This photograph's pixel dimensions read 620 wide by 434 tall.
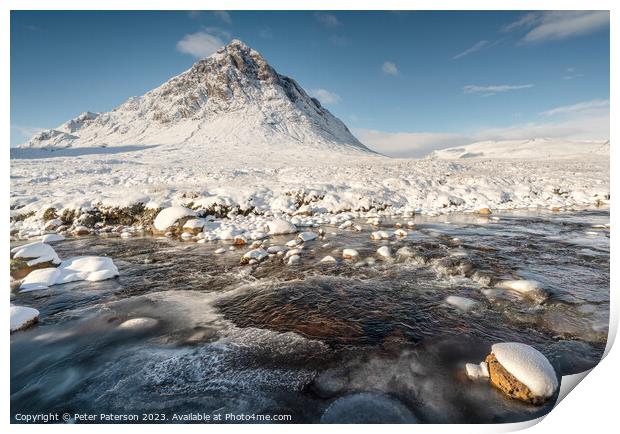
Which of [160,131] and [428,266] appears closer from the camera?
[428,266]

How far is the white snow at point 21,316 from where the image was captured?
14.9ft

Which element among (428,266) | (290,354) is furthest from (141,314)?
(428,266)

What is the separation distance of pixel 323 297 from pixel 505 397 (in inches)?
131

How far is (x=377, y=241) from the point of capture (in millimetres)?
10070

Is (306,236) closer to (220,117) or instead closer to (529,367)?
(529,367)

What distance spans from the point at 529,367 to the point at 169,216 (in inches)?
522

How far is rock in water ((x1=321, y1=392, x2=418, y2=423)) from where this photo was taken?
9.25 ft

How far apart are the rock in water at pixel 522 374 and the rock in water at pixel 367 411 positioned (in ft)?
3.76

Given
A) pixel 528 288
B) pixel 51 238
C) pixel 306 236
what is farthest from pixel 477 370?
pixel 51 238

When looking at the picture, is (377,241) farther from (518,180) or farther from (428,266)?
(518,180)

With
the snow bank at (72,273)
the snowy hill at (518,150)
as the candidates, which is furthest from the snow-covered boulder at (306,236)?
the snowy hill at (518,150)

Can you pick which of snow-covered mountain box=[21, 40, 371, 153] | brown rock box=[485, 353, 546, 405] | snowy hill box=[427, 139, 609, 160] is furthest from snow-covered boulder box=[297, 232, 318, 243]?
snowy hill box=[427, 139, 609, 160]

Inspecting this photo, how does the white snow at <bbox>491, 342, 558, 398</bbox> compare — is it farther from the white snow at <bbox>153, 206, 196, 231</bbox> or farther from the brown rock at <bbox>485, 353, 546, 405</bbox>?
the white snow at <bbox>153, 206, 196, 231</bbox>

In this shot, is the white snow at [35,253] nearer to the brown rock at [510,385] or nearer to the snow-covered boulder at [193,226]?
the snow-covered boulder at [193,226]
